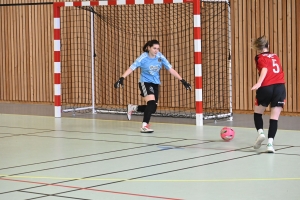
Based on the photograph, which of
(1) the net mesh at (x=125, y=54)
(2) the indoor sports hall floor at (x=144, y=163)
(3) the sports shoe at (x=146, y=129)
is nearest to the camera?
(2) the indoor sports hall floor at (x=144, y=163)

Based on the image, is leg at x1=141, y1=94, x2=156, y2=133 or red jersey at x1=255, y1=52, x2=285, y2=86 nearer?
red jersey at x1=255, y1=52, x2=285, y2=86

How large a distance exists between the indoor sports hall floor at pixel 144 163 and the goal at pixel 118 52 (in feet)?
9.26

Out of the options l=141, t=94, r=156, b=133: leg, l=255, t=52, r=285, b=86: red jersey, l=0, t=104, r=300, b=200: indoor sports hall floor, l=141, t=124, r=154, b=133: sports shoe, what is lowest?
l=0, t=104, r=300, b=200: indoor sports hall floor

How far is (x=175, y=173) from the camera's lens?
7.76 meters

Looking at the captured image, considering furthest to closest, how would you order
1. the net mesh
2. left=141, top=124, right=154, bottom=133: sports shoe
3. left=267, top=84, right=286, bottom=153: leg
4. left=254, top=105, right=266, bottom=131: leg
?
the net mesh, left=141, top=124, right=154, bottom=133: sports shoe, left=254, top=105, right=266, bottom=131: leg, left=267, top=84, right=286, bottom=153: leg

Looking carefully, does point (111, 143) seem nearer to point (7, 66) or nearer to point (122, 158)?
point (122, 158)

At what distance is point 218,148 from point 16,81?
10.9 metres

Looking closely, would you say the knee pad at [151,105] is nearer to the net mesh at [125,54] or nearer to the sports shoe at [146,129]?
the sports shoe at [146,129]

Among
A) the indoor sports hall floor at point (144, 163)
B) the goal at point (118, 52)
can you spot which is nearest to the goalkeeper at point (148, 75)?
the indoor sports hall floor at point (144, 163)

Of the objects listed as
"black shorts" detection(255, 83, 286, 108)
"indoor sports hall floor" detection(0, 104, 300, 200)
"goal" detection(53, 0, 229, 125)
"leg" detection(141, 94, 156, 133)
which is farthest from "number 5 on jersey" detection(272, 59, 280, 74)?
Result: "goal" detection(53, 0, 229, 125)

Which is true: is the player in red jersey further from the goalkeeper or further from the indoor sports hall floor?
the goalkeeper

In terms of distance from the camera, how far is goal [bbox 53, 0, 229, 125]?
15.7m

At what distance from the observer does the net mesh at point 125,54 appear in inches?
614

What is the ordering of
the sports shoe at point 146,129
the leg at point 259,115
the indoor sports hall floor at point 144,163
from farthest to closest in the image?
the sports shoe at point 146,129, the leg at point 259,115, the indoor sports hall floor at point 144,163
